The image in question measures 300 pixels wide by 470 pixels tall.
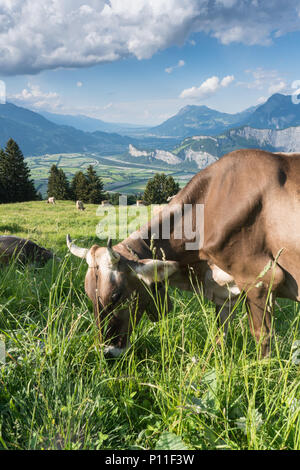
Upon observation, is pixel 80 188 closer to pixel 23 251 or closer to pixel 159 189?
pixel 159 189

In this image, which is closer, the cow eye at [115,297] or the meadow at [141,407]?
the meadow at [141,407]

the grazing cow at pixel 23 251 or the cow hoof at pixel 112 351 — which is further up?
the grazing cow at pixel 23 251

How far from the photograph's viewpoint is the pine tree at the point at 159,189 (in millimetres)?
87750

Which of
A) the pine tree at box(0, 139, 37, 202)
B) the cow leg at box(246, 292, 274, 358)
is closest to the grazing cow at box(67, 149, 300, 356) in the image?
the cow leg at box(246, 292, 274, 358)

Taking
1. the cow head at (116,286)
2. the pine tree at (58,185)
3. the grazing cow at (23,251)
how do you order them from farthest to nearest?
the pine tree at (58,185) → the grazing cow at (23,251) → the cow head at (116,286)

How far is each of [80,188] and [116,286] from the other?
81.6m

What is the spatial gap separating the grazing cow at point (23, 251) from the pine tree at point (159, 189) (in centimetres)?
7912

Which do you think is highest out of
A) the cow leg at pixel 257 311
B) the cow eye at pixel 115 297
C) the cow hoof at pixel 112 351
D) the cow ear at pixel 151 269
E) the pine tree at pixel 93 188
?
the pine tree at pixel 93 188

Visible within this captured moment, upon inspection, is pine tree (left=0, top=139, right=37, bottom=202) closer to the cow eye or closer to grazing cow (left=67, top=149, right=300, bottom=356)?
grazing cow (left=67, top=149, right=300, bottom=356)

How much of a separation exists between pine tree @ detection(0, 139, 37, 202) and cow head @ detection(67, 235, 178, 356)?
2845 inches

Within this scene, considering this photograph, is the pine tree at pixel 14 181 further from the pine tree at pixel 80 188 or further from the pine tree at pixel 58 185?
the pine tree at pixel 80 188

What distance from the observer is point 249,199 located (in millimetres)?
4047

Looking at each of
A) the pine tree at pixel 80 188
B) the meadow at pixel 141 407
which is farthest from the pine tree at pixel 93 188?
the meadow at pixel 141 407
